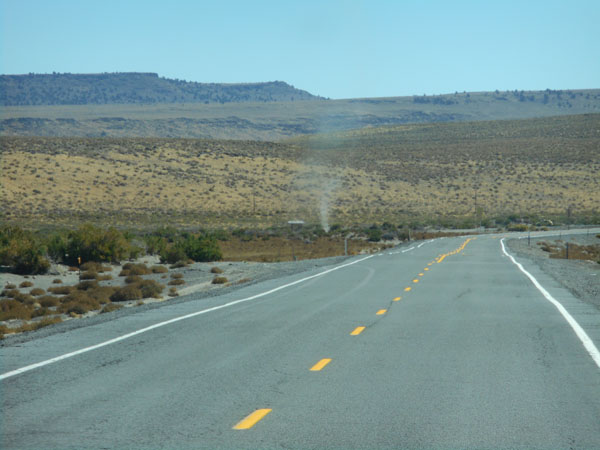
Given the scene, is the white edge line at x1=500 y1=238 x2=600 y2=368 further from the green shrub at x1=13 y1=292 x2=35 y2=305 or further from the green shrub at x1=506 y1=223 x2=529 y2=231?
the green shrub at x1=506 y1=223 x2=529 y2=231

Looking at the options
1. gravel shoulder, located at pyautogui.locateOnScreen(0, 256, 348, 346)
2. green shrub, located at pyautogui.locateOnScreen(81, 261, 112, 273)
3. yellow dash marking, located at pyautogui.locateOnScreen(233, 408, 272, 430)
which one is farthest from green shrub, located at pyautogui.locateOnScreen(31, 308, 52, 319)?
yellow dash marking, located at pyautogui.locateOnScreen(233, 408, 272, 430)

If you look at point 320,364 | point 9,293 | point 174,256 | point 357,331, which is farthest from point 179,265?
point 320,364

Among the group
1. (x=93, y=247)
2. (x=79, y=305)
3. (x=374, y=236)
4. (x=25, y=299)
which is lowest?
(x=374, y=236)

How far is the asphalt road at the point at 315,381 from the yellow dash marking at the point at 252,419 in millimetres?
27

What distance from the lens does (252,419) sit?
702cm

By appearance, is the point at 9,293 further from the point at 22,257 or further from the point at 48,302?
the point at 22,257

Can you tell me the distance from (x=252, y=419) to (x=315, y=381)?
1.78m

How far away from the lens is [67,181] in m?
85.8

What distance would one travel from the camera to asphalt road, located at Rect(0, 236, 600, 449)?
6547 mm

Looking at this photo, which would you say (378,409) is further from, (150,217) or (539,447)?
(150,217)

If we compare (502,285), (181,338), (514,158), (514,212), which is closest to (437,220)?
(514,212)

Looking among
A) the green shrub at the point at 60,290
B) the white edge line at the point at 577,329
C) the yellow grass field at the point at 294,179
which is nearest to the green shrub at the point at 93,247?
the green shrub at the point at 60,290

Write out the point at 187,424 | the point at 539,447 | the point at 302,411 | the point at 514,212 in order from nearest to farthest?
1. the point at 539,447
2. the point at 187,424
3. the point at 302,411
4. the point at 514,212

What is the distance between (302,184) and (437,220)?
18.2 m
